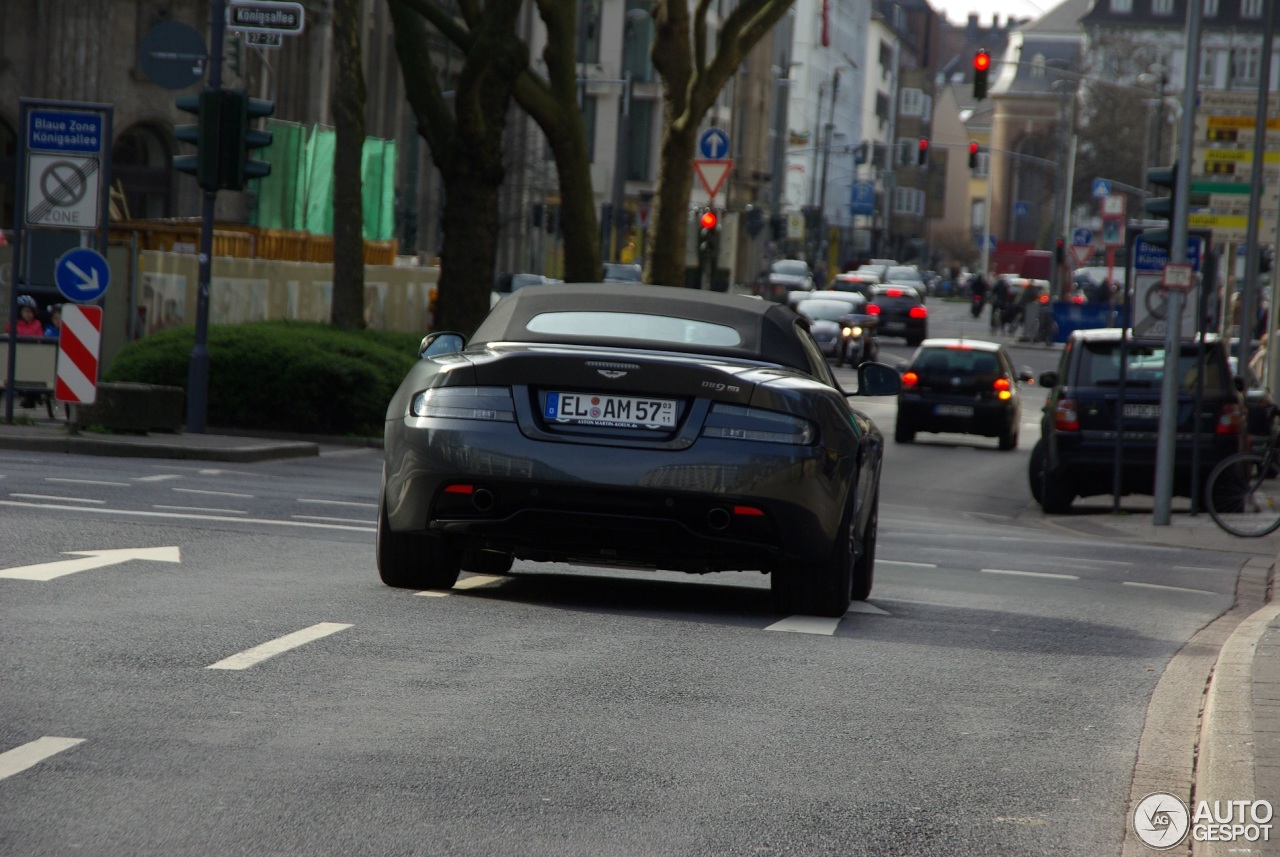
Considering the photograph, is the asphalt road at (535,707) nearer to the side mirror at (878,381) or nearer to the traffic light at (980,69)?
the side mirror at (878,381)

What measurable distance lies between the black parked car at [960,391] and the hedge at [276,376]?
433 inches

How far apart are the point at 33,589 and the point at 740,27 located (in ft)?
76.9

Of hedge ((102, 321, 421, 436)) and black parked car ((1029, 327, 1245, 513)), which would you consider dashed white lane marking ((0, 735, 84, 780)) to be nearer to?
black parked car ((1029, 327, 1245, 513))

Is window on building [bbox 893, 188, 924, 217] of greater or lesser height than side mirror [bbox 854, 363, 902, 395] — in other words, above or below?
above

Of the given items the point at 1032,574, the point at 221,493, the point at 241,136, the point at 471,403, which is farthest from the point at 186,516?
the point at 241,136

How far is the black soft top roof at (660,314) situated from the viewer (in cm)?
981

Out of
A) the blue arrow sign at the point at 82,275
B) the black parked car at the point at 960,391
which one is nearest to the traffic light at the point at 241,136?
the blue arrow sign at the point at 82,275

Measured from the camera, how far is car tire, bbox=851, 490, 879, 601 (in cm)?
1085

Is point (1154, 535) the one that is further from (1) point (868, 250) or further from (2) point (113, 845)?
(1) point (868, 250)

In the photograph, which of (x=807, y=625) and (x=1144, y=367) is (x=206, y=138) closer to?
(x=1144, y=367)

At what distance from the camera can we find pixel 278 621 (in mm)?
8797

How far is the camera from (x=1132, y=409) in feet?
71.9

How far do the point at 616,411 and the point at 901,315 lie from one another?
57.9 m

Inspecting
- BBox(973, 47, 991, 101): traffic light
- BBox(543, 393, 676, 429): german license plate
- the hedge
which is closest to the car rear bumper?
BBox(543, 393, 676, 429): german license plate
